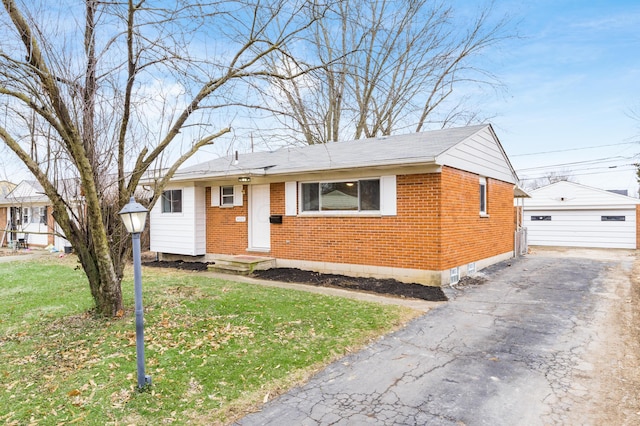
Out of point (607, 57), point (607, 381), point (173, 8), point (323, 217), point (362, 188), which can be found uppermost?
point (607, 57)

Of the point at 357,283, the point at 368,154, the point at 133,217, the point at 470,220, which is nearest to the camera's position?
the point at 133,217

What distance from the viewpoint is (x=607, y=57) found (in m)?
13.1

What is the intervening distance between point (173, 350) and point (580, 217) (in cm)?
2125

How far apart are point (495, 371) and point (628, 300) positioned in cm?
505

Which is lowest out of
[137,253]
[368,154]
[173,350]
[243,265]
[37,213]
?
[173,350]

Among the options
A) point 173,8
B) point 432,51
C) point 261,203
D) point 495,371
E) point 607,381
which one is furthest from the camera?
point 432,51

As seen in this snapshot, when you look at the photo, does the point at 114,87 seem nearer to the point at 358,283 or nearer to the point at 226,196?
the point at 358,283

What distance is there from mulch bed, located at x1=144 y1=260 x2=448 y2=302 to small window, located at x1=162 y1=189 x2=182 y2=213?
4336 millimetres

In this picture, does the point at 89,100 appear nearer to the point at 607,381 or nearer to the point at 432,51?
the point at 607,381

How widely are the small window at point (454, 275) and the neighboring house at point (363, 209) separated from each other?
0.16 ft

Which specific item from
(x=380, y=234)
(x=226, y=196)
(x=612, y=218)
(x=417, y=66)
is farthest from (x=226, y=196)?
(x=612, y=218)

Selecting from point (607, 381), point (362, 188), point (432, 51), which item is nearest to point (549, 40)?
point (432, 51)

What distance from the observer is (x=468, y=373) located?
4.11 meters

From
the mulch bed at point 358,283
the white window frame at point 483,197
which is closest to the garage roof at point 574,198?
the white window frame at point 483,197
